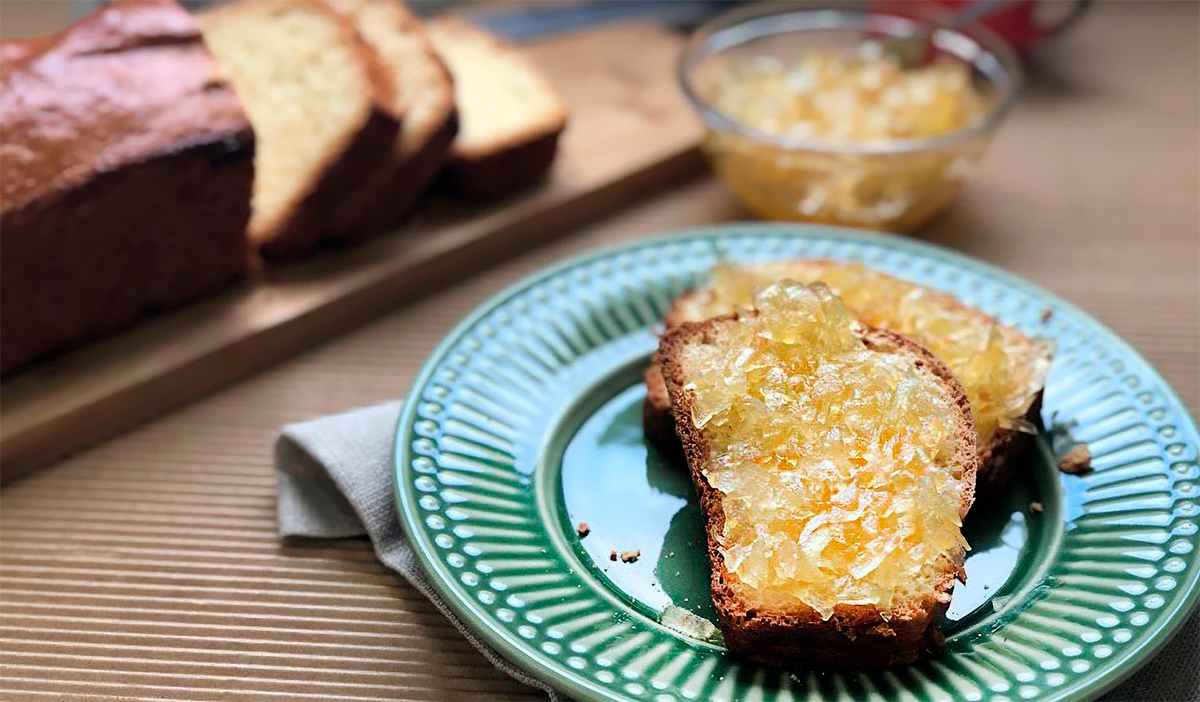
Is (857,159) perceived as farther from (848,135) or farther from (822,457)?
(822,457)

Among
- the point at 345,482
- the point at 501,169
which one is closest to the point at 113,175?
the point at 345,482

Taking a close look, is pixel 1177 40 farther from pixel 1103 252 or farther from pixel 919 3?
pixel 1103 252

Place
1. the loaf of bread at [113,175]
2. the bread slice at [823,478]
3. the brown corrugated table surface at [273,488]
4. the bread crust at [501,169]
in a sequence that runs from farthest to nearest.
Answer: the bread crust at [501,169], the loaf of bread at [113,175], the brown corrugated table surface at [273,488], the bread slice at [823,478]

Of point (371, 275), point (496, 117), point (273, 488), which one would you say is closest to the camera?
point (273, 488)

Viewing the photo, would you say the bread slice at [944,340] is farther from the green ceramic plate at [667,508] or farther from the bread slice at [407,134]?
the bread slice at [407,134]

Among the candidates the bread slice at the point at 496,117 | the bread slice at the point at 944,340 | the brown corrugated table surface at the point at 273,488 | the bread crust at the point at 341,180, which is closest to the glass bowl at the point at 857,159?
the brown corrugated table surface at the point at 273,488

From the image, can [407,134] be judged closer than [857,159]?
No

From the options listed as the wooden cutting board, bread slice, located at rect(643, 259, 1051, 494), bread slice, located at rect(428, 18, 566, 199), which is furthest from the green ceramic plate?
bread slice, located at rect(428, 18, 566, 199)
